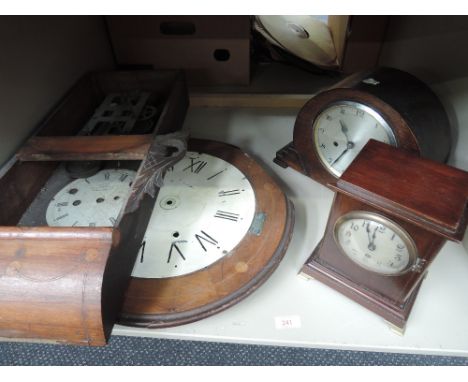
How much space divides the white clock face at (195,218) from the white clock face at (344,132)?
7.1 inches

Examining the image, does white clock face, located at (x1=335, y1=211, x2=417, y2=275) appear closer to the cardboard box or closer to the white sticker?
the white sticker

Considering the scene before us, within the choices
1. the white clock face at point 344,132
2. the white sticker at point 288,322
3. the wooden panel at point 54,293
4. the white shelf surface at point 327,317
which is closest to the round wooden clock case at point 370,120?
the white clock face at point 344,132

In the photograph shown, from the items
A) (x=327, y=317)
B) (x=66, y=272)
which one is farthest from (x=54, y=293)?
(x=327, y=317)

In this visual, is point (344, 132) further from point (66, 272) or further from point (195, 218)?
point (66, 272)

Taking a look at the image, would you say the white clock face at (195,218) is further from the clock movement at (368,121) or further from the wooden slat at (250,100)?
the wooden slat at (250,100)

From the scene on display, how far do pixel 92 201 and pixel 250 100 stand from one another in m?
0.56

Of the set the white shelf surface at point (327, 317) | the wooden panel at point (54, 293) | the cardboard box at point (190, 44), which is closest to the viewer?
the wooden panel at point (54, 293)

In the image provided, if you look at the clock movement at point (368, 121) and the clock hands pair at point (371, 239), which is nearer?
the clock hands pair at point (371, 239)

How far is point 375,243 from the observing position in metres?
0.52

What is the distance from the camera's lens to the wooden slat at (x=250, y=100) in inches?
40.9

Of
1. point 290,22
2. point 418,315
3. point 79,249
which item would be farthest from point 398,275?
point 290,22

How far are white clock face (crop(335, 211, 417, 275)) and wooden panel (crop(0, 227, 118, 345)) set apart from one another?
353 millimetres

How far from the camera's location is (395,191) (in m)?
0.49
